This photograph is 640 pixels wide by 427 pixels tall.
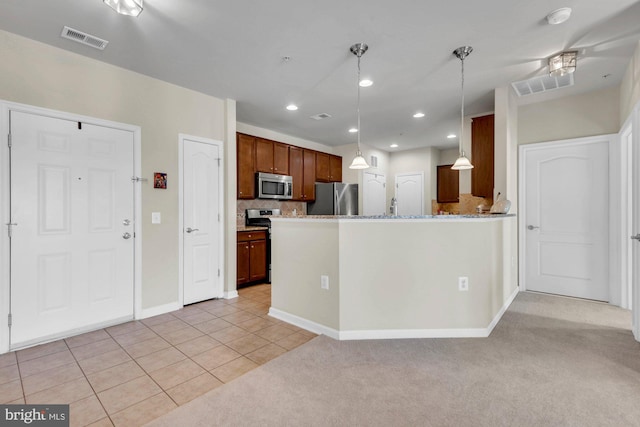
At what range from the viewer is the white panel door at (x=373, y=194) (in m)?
6.82

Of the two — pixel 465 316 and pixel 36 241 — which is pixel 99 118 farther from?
pixel 465 316

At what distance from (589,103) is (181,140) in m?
5.09

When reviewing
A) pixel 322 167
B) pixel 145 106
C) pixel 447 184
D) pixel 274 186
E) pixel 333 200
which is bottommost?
pixel 333 200

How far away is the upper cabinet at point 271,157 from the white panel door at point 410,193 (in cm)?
316

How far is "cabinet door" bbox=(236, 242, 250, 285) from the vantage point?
14.6 ft

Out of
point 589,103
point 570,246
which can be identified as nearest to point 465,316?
point 570,246

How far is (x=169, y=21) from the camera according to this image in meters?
2.32

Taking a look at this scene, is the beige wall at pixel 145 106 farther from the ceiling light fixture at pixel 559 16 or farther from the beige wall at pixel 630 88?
the beige wall at pixel 630 88

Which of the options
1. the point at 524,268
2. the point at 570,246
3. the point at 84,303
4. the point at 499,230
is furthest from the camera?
the point at 524,268

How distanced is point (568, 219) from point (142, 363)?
5.05 m

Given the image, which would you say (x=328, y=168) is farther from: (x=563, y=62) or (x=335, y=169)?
(x=563, y=62)

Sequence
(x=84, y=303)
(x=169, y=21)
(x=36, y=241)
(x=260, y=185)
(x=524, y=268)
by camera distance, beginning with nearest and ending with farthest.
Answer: (x=169, y=21) → (x=36, y=241) → (x=84, y=303) → (x=524, y=268) → (x=260, y=185)

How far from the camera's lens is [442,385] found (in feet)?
6.43

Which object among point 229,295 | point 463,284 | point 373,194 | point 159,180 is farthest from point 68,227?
point 373,194
